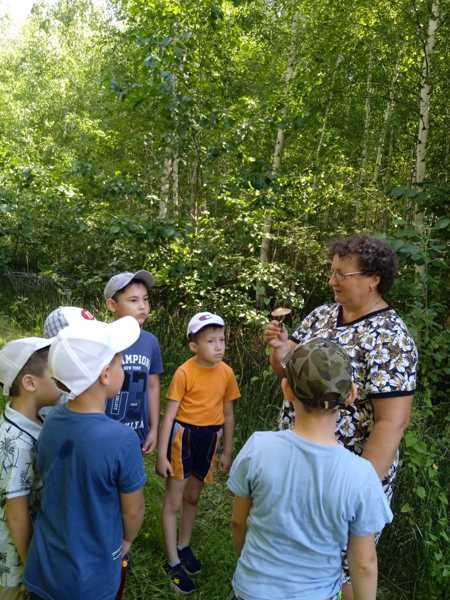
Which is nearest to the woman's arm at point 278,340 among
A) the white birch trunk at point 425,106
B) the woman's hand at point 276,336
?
the woman's hand at point 276,336

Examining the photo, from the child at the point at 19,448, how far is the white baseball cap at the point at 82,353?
0.93 ft

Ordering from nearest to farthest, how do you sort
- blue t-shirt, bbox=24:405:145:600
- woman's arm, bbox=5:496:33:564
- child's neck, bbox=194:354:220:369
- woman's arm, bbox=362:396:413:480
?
blue t-shirt, bbox=24:405:145:600 < woman's arm, bbox=5:496:33:564 < woman's arm, bbox=362:396:413:480 < child's neck, bbox=194:354:220:369

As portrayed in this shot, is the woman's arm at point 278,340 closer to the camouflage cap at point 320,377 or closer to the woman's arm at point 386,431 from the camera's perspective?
the woman's arm at point 386,431

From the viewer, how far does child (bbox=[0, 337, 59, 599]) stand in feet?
5.37

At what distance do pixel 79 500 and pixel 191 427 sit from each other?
1.13 meters

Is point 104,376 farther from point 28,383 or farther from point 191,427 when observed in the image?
point 191,427

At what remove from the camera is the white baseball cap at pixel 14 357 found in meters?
1.79

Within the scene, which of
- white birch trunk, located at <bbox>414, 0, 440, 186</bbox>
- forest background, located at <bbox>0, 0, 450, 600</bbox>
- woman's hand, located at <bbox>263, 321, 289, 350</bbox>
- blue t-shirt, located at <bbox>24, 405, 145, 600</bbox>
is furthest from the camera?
white birch trunk, located at <bbox>414, 0, 440, 186</bbox>

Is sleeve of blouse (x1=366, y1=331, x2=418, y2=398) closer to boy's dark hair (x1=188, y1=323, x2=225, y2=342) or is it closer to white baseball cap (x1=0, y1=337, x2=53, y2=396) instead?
boy's dark hair (x1=188, y1=323, x2=225, y2=342)

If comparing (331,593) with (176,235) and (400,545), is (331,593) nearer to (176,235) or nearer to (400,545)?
(400,545)

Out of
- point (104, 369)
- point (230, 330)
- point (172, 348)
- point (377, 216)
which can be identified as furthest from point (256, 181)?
point (377, 216)

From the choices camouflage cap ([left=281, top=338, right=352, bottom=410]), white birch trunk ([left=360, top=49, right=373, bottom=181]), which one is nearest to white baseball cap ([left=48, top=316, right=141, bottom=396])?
camouflage cap ([left=281, top=338, right=352, bottom=410])

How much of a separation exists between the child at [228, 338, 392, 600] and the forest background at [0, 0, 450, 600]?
1.29 meters

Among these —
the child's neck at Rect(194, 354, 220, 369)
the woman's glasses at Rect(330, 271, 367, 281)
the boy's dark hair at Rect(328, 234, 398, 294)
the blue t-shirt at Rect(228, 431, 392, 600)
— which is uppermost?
the boy's dark hair at Rect(328, 234, 398, 294)
